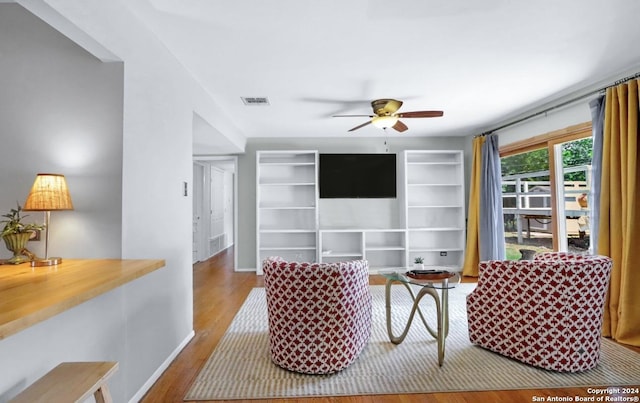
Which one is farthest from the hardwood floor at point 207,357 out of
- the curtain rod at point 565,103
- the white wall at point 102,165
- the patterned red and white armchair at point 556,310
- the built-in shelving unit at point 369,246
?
the curtain rod at point 565,103

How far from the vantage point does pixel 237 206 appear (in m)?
5.66

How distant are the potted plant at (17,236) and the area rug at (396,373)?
1234 millimetres

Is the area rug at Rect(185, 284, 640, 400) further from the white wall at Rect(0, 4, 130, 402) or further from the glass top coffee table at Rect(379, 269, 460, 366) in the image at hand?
the white wall at Rect(0, 4, 130, 402)

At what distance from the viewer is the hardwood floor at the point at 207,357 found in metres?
1.96

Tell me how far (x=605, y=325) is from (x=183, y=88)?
13.8 ft

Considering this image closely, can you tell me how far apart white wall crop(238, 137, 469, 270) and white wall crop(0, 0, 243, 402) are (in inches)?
135

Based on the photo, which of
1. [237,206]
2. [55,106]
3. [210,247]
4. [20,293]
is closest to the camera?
[20,293]

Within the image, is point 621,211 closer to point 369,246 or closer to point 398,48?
point 398,48

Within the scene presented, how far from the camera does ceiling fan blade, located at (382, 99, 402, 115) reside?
3562 millimetres

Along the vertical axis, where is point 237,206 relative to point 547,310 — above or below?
above

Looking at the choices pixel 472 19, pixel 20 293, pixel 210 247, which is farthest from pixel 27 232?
pixel 210 247

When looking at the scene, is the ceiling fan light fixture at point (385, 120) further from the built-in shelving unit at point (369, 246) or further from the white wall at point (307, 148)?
the built-in shelving unit at point (369, 246)

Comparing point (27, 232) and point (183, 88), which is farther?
point (183, 88)

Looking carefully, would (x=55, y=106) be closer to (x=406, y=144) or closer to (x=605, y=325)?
(x=605, y=325)
